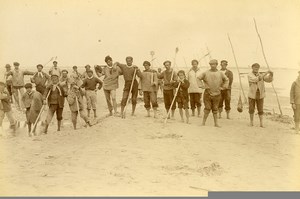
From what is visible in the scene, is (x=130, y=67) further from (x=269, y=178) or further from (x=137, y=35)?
(x=269, y=178)

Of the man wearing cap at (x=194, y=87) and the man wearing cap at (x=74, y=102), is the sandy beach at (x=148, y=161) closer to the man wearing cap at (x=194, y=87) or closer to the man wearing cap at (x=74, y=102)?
the man wearing cap at (x=74, y=102)

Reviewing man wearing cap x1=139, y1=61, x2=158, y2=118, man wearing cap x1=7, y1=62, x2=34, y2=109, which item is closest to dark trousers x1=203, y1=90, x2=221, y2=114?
man wearing cap x1=139, y1=61, x2=158, y2=118

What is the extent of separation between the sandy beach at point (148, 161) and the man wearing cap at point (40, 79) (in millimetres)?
1614

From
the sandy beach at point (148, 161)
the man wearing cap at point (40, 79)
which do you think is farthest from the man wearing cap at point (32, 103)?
the sandy beach at point (148, 161)

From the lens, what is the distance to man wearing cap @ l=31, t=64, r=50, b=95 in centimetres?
935

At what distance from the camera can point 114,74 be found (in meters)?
9.15

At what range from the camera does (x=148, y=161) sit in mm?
6785

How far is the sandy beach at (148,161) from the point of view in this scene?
20.8 feet

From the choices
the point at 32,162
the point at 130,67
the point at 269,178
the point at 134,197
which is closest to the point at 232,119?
the point at 130,67

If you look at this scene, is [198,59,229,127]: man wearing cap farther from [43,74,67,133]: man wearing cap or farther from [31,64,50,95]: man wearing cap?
[31,64,50,95]: man wearing cap

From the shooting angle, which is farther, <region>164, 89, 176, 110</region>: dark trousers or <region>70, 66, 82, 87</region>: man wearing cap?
<region>70, 66, 82, 87</region>: man wearing cap

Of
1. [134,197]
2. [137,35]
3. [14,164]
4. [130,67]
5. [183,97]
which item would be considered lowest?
[134,197]

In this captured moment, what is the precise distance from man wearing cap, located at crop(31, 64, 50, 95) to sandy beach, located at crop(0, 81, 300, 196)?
1.61 m

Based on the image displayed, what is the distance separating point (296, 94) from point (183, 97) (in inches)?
80.2
